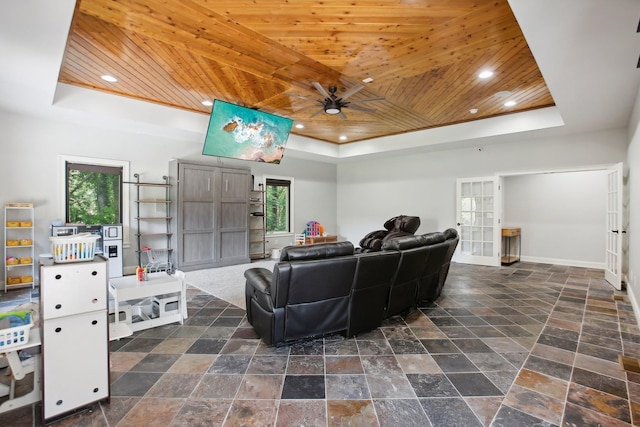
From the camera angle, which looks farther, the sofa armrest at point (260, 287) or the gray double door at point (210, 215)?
the gray double door at point (210, 215)

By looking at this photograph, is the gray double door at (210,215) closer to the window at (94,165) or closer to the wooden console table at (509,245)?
the window at (94,165)

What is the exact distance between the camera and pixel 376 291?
118 inches

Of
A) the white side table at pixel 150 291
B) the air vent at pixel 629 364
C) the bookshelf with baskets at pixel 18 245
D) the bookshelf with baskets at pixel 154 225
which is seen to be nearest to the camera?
the air vent at pixel 629 364

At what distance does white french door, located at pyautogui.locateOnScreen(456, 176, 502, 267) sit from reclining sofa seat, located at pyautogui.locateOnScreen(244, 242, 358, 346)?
5139mm

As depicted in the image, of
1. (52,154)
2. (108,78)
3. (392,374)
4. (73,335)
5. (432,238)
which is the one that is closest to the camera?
(73,335)

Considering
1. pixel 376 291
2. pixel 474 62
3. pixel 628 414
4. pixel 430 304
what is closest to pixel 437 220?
pixel 430 304

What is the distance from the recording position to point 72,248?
1.84m

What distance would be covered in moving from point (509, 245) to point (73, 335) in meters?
8.33

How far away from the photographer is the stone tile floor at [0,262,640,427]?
1833 millimetres

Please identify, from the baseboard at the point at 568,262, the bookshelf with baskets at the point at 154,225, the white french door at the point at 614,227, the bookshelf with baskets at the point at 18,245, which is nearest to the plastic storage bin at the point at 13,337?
the bookshelf with baskets at the point at 18,245

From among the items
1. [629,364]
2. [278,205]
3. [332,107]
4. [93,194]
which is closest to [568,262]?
[629,364]

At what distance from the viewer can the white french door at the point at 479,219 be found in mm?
6539

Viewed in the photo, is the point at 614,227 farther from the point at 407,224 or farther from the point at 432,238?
the point at 432,238

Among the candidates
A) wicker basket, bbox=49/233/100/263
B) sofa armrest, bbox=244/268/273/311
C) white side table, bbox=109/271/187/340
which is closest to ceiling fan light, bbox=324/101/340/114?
sofa armrest, bbox=244/268/273/311
